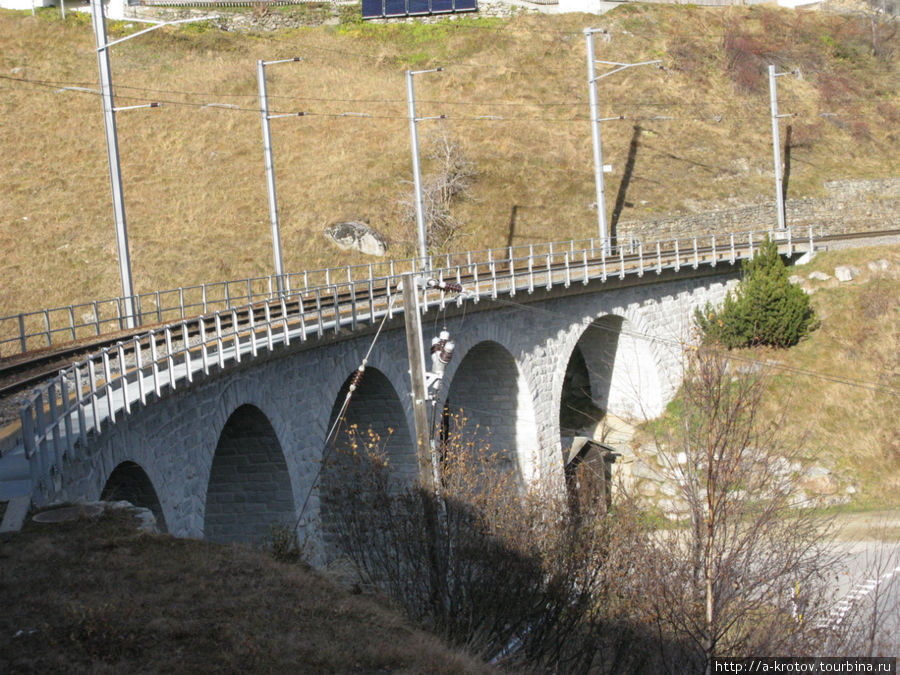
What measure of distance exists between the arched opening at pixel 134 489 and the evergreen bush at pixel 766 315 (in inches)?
1080

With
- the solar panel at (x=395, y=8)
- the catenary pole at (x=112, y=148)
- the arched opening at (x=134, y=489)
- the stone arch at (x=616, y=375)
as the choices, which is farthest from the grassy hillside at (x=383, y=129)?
the arched opening at (x=134, y=489)

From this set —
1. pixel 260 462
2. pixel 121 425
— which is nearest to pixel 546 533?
pixel 260 462

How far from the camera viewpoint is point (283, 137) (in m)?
61.0

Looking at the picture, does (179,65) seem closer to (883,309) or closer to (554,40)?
(554,40)

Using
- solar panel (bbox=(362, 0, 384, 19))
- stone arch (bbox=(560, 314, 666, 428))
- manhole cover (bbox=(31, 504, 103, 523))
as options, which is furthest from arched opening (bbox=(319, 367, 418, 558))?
solar panel (bbox=(362, 0, 384, 19))

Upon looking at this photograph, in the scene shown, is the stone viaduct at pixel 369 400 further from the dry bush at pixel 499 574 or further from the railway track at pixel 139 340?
the dry bush at pixel 499 574

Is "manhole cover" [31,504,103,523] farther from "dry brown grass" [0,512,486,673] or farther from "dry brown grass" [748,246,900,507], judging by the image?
"dry brown grass" [748,246,900,507]

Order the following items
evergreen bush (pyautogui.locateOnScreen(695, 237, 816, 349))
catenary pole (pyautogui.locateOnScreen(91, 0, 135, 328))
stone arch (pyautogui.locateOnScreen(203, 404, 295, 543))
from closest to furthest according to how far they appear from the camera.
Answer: stone arch (pyautogui.locateOnScreen(203, 404, 295, 543)), catenary pole (pyautogui.locateOnScreen(91, 0, 135, 328)), evergreen bush (pyautogui.locateOnScreen(695, 237, 816, 349))

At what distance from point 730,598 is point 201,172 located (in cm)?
4654

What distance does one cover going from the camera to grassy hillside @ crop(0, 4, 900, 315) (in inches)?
1992

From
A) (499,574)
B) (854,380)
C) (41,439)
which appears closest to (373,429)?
(499,574)

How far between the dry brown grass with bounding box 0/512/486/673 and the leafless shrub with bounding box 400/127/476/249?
41796mm

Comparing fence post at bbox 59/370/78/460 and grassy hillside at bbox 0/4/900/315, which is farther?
grassy hillside at bbox 0/4/900/315

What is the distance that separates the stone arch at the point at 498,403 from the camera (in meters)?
30.3
